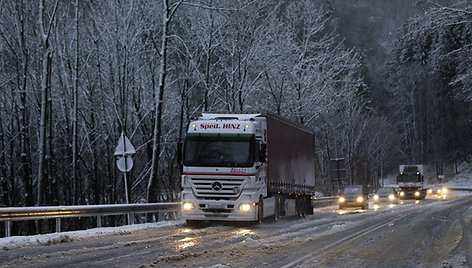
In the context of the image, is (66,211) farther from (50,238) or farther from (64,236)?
Answer: (50,238)

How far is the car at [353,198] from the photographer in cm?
4241

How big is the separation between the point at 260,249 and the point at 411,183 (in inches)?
2010

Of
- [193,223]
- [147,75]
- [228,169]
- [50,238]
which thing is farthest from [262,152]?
[147,75]

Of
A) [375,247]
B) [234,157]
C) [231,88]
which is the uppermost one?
[231,88]

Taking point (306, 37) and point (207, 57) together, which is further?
point (306, 37)

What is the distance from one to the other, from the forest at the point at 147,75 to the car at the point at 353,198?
20.3 ft

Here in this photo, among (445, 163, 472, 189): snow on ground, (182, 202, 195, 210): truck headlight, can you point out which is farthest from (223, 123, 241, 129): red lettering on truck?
(445, 163, 472, 189): snow on ground

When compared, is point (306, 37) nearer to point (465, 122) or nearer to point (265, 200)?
point (265, 200)

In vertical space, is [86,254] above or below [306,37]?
below

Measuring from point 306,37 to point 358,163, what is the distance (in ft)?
96.1

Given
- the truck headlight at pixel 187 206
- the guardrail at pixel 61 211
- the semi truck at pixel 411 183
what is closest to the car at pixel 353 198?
the guardrail at pixel 61 211

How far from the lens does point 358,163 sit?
233 feet

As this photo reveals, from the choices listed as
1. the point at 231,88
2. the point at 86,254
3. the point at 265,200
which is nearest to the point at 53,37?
the point at 231,88

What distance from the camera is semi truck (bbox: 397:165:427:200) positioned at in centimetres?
6219
